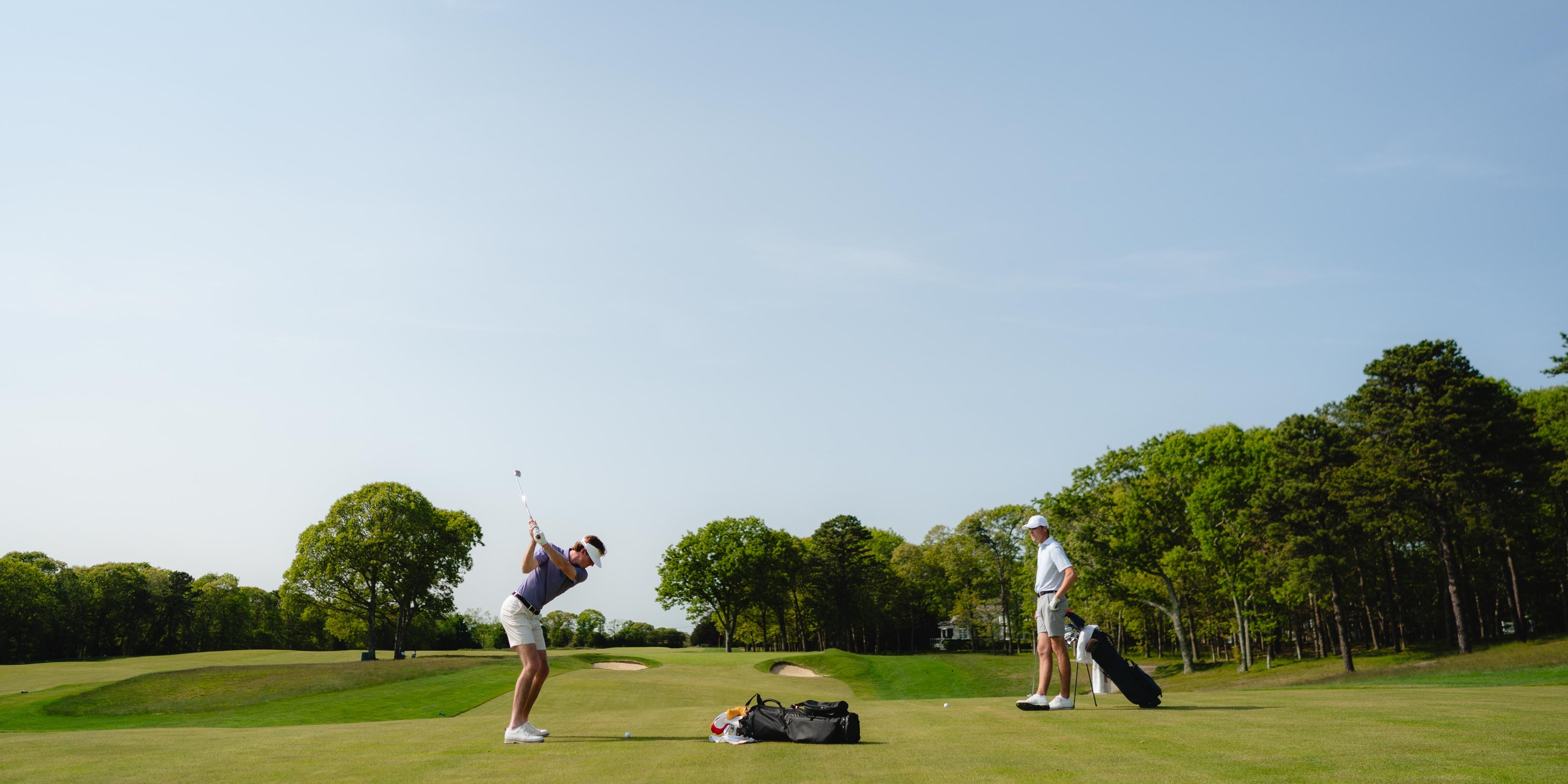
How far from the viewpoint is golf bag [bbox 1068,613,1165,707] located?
12.4 m

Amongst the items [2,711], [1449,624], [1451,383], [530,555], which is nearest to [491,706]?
[2,711]

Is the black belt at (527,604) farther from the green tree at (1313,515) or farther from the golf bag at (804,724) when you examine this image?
the green tree at (1313,515)

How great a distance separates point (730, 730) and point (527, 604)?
2.90 meters

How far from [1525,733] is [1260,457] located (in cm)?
4596

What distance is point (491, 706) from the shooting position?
102 ft

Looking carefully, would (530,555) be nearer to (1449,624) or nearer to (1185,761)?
(1185,761)

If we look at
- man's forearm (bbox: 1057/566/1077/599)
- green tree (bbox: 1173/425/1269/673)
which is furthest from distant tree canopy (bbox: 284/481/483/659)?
man's forearm (bbox: 1057/566/1077/599)

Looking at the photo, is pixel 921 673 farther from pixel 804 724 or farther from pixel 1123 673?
pixel 804 724

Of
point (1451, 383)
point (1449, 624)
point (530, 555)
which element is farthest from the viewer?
point (1449, 624)

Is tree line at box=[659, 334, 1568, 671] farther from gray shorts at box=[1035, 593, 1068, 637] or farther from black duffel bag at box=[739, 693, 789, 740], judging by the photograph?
black duffel bag at box=[739, 693, 789, 740]

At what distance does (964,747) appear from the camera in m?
8.61

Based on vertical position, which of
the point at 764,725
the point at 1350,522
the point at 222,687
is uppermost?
the point at 1350,522

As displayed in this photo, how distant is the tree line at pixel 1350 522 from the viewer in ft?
142

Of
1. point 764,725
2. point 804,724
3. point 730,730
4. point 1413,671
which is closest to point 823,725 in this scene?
point 804,724
